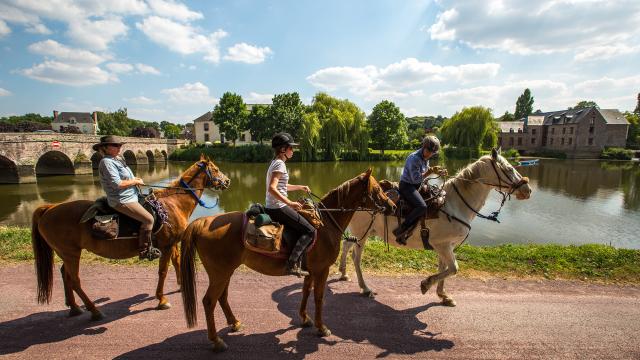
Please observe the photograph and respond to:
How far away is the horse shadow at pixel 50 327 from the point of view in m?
4.32

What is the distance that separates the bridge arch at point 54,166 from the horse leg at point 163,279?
3612 cm

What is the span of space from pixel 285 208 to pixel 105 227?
287 cm

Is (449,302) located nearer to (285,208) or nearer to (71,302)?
(285,208)

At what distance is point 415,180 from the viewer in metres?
5.55

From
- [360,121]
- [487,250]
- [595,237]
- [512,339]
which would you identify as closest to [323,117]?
[360,121]

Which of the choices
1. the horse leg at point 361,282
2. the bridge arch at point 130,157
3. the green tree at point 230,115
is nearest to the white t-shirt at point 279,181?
the horse leg at point 361,282

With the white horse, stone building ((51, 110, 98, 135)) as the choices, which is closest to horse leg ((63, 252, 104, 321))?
the white horse

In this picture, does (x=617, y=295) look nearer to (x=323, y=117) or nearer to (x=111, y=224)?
(x=111, y=224)

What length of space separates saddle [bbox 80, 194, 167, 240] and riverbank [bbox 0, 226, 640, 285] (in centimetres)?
216

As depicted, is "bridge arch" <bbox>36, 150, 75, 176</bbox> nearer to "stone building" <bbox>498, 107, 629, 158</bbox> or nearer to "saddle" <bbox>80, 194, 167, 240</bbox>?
"saddle" <bbox>80, 194, 167, 240</bbox>

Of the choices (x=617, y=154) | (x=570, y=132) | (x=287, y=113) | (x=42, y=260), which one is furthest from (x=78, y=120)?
(x=617, y=154)

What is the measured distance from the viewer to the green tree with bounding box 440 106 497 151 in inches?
1896

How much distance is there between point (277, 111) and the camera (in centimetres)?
4694

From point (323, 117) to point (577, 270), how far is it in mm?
43477
